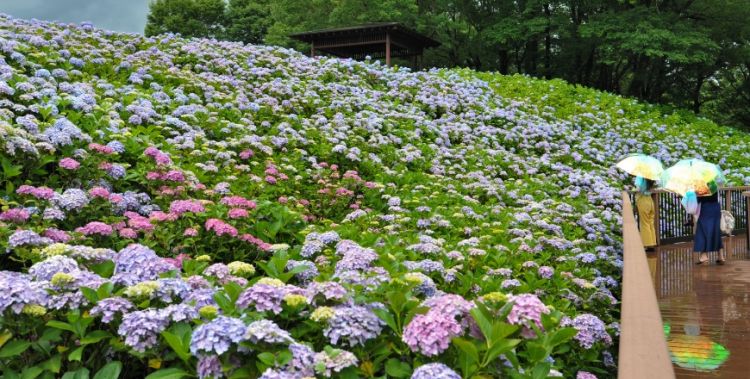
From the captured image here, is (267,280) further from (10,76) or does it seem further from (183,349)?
(10,76)

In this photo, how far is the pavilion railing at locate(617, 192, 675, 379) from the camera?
5.14 feet

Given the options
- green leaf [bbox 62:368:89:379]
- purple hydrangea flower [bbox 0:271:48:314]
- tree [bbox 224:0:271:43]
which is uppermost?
tree [bbox 224:0:271:43]

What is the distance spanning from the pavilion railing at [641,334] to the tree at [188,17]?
138ft

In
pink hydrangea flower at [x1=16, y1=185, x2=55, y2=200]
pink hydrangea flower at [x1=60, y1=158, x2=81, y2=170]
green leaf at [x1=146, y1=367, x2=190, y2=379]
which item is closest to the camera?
green leaf at [x1=146, y1=367, x2=190, y2=379]

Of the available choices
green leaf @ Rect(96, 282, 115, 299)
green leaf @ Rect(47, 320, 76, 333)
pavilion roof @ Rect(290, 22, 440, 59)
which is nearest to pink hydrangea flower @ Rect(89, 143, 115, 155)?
green leaf @ Rect(96, 282, 115, 299)

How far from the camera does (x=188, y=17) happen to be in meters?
41.6

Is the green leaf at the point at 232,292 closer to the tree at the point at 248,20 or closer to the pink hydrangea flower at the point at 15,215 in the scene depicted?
the pink hydrangea flower at the point at 15,215

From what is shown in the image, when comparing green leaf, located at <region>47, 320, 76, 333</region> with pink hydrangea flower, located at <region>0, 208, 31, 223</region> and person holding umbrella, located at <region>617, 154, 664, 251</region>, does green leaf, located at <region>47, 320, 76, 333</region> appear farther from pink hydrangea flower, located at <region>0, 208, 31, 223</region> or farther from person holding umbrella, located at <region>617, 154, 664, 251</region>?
person holding umbrella, located at <region>617, 154, 664, 251</region>

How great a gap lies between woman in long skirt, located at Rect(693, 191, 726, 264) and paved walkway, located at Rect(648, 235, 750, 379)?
0.28 metres

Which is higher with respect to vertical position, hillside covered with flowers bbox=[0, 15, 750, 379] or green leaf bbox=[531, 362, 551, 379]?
hillside covered with flowers bbox=[0, 15, 750, 379]

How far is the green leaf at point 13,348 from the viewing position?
2.04m

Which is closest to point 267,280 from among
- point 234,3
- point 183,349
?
point 183,349

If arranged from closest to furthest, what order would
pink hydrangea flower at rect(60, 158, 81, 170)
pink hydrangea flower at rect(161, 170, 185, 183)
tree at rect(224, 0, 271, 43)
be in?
pink hydrangea flower at rect(60, 158, 81, 170), pink hydrangea flower at rect(161, 170, 185, 183), tree at rect(224, 0, 271, 43)

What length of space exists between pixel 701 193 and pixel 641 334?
21.6 ft
